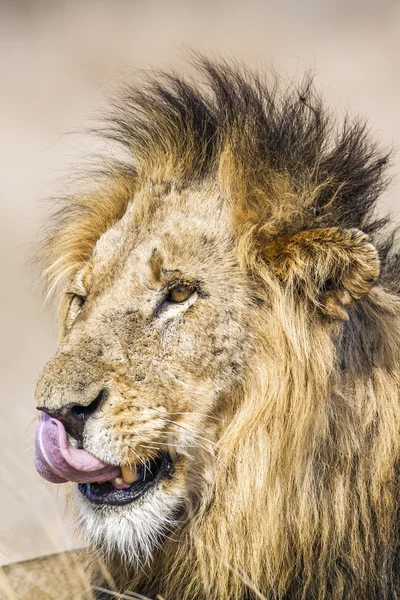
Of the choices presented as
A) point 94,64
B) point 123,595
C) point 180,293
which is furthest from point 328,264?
point 94,64

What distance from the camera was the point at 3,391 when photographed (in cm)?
799

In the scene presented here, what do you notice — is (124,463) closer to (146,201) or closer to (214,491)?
(214,491)

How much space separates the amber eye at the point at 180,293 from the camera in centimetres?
336

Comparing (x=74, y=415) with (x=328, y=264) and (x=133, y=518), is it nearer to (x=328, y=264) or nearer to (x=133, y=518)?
(x=133, y=518)

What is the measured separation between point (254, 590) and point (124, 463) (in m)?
0.59

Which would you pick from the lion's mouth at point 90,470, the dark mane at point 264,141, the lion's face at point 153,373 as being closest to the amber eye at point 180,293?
the lion's face at point 153,373

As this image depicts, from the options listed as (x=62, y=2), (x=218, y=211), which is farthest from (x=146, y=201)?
(x=62, y=2)

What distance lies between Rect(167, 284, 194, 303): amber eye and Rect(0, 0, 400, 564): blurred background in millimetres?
4498

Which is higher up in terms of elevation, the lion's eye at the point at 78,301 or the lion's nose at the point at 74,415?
the lion's eye at the point at 78,301

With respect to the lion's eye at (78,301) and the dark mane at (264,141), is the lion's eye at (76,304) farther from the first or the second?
the dark mane at (264,141)

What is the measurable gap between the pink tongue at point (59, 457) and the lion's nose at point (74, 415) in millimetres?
20

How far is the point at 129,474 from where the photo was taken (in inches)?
A: 127

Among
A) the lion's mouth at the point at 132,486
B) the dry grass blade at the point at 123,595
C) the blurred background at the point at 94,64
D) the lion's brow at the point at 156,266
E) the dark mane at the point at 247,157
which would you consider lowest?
the dry grass blade at the point at 123,595

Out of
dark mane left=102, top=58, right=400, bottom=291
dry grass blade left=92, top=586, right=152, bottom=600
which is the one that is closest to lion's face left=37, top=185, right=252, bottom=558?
dry grass blade left=92, top=586, right=152, bottom=600
